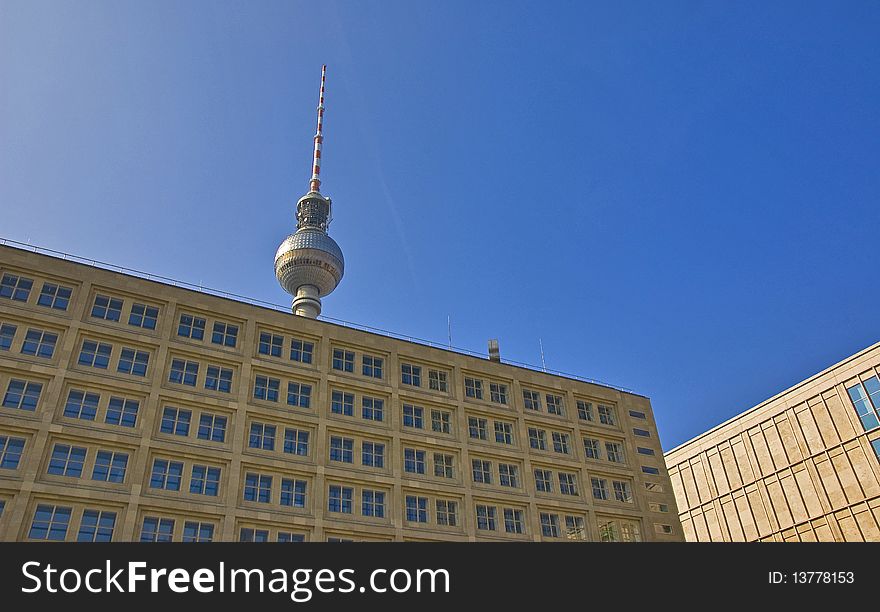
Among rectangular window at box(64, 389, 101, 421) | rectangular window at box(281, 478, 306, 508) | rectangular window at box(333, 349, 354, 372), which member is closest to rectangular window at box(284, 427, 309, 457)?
rectangular window at box(281, 478, 306, 508)

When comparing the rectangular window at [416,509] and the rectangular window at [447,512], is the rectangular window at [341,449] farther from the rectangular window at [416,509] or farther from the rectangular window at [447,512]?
the rectangular window at [447,512]

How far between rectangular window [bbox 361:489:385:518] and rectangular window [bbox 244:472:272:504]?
651 centimetres

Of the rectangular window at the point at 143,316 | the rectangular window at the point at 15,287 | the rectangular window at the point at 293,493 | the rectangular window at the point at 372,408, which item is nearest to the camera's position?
the rectangular window at the point at 15,287

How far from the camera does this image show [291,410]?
5081 centimetres

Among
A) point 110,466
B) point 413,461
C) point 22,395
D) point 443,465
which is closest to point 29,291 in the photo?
point 22,395

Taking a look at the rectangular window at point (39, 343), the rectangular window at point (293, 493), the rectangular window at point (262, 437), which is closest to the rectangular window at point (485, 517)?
the rectangular window at point (293, 493)

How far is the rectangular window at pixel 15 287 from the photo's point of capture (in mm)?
46719

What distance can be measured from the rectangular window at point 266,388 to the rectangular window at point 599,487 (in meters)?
26.3

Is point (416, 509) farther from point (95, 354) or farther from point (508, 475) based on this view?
point (95, 354)

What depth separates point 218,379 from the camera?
165 feet

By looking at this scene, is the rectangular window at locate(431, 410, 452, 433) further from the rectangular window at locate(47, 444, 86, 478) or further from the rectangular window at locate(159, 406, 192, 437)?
the rectangular window at locate(47, 444, 86, 478)

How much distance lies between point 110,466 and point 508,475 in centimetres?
2825
